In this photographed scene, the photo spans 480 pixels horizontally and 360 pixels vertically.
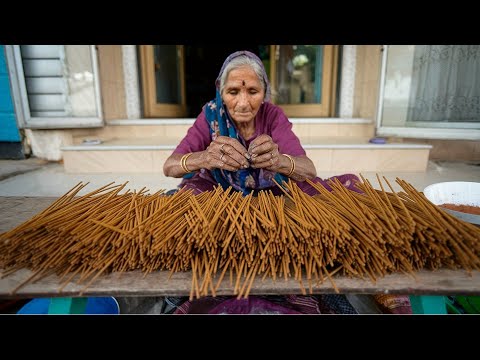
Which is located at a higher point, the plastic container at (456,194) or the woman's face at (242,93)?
the woman's face at (242,93)

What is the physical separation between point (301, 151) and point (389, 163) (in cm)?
251

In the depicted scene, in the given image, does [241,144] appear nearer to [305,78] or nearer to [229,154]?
[229,154]

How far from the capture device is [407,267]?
637mm

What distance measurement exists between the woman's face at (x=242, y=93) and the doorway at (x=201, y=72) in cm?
541

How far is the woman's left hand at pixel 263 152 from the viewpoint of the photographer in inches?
42.0

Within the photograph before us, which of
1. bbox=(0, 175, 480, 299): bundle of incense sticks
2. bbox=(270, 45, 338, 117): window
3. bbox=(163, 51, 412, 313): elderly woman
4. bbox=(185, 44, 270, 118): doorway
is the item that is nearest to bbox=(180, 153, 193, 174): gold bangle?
bbox=(163, 51, 412, 313): elderly woman

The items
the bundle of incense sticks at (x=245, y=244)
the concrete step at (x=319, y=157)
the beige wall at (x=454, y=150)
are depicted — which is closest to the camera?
the bundle of incense sticks at (x=245, y=244)

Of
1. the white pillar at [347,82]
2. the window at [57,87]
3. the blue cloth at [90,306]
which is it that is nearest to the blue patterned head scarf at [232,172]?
the blue cloth at [90,306]

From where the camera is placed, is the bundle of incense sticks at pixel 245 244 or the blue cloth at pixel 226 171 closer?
the bundle of incense sticks at pixel 245 244

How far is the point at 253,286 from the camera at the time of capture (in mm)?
640

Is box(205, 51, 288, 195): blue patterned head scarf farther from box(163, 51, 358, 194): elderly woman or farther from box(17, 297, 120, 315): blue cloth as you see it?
box(17, 297, 120, 315): blue cloth

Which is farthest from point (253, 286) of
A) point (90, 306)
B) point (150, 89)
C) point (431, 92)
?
point (150, 89)

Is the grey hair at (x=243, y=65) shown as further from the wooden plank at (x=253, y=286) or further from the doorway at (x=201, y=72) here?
the doorway at (x=201, y=72)

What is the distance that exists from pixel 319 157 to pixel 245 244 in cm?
295
